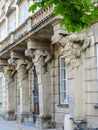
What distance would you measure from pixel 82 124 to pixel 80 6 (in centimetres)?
737

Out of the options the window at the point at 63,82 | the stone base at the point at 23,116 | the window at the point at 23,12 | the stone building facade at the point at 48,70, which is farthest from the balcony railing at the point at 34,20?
the stone base at the point at 23,116

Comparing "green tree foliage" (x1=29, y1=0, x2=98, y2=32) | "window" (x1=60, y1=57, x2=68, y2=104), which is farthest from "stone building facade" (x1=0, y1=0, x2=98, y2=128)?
"green tree foliage" (x1=29, y1=0, x2=98, y2=32)

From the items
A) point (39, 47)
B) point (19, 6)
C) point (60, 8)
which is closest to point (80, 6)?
point (60, 8)

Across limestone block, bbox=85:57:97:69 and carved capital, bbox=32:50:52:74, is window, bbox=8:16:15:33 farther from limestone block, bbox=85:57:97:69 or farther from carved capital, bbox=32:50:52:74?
limestone block, bbox=85:57:97:69

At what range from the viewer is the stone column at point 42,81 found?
15.5 m

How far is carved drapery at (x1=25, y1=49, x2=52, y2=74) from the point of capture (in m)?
15.7

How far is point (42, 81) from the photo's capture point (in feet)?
52.1

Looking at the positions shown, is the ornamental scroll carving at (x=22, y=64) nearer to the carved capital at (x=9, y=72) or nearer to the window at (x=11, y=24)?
the carved capital at (x=9, y=72)

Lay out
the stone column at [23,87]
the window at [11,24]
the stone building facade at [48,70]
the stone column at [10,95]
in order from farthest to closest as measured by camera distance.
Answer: the window at [11,24] → the stone column at [10,95] → the stone column at [23,87] → the stone building facade at [48,70]

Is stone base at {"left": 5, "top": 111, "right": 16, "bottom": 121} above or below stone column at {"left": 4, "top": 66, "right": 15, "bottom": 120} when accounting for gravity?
below

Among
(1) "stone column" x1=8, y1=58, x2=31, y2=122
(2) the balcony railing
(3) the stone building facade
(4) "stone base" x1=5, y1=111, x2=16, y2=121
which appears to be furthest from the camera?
(4) "stone base" x1=5, y1=111, x2=16, y2=121

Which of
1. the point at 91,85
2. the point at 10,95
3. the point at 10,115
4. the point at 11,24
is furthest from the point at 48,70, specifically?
the point at 11,24

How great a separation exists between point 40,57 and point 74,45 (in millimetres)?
3728

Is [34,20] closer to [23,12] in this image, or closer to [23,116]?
[23,12]
